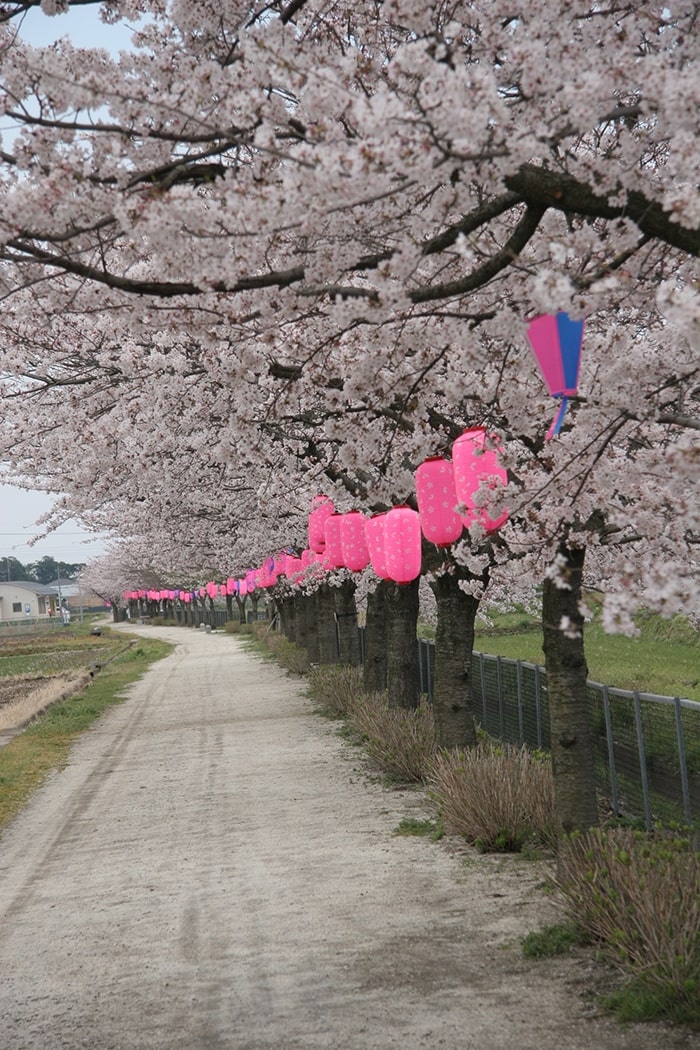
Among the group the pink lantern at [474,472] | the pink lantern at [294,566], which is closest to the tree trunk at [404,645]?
the pink lantern at [294,566]

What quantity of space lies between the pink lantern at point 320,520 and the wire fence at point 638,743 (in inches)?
135

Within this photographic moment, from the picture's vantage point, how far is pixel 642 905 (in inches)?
259

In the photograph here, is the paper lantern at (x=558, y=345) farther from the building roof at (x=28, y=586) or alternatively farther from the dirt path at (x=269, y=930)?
the building roof at (x=28, y=586)

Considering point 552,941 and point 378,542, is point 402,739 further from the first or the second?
point 552,941

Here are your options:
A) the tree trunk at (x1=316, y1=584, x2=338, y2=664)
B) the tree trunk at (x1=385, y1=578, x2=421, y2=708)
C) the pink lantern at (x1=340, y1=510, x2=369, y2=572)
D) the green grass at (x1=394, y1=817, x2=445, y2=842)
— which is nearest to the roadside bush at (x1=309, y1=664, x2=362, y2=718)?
the tree trunk at (x1=385, y1=578, x2=421, y2=708)

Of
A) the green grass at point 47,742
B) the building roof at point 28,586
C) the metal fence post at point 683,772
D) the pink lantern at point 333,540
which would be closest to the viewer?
the metal fence post at point 683,772

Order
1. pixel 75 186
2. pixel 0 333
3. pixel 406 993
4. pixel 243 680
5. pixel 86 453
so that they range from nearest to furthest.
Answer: pixel 75 186
pixel 406 993
pixel 0 333
pixel 86 453
pixel 243 680

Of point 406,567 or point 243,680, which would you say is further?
point 243,680

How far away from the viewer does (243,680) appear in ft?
114

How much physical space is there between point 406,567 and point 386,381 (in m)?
3.42

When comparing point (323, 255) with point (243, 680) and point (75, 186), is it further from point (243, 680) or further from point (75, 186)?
point (243, 680)

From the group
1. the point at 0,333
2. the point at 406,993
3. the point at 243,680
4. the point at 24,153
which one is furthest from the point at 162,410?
the point at 243,680

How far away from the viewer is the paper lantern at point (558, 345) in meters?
5.36

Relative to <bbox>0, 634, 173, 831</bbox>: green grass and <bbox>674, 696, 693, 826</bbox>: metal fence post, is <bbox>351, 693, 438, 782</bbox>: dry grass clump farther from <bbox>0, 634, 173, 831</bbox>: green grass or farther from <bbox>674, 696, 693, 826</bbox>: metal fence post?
<bbox>0, 634, 173, 831</bbox>: green grass
